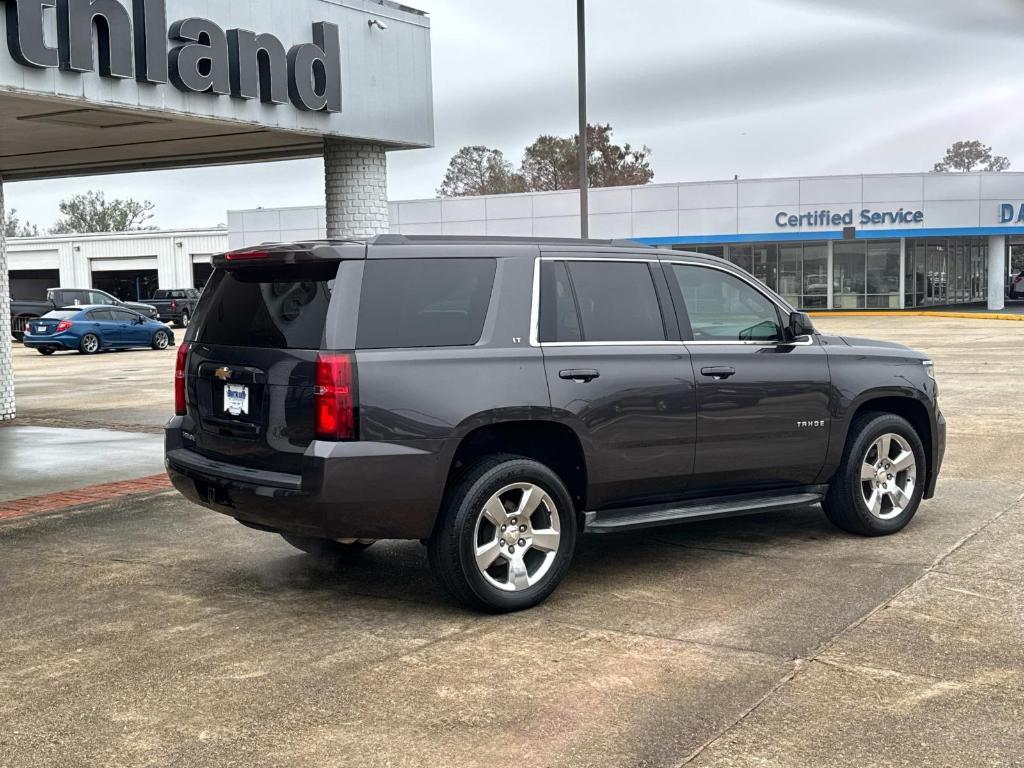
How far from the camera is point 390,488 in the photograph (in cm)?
557

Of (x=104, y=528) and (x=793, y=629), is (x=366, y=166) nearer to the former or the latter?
(x=104, y=528)

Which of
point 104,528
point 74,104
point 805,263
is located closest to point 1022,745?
point 104,528

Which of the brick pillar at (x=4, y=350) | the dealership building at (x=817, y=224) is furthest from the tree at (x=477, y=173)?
the brick pillar at (x=4, y=350)

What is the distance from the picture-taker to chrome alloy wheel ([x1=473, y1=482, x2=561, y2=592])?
5.84m

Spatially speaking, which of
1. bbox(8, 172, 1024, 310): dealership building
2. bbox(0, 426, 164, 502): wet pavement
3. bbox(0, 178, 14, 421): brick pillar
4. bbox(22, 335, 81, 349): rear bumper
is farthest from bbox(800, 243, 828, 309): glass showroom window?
bbox(0, 426, 164, 502): wet pavement

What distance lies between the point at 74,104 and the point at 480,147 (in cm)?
9819

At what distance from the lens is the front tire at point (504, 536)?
225 inches

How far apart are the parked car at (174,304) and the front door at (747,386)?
42591 millimetres

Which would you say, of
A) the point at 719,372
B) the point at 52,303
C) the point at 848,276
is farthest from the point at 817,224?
the point at 719,372

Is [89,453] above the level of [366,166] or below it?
below

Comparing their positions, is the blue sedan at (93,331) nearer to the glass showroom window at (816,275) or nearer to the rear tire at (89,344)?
the rear tire at (89,344)

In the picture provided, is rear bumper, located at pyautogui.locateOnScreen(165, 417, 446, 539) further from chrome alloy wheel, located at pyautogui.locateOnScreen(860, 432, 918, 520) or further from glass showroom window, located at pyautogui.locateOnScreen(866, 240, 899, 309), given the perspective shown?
glass showroom window, located at pyautogui.locateOnScreen(866, 240, 899, 309)

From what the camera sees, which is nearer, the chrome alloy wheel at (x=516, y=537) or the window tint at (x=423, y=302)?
the window tint at (x=423, y=302)

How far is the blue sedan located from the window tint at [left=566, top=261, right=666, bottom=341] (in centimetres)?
2669
